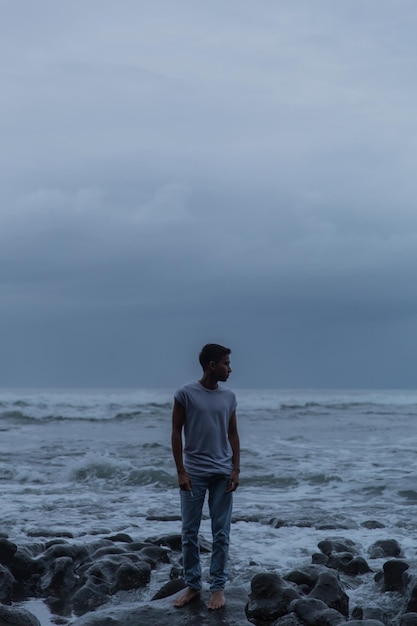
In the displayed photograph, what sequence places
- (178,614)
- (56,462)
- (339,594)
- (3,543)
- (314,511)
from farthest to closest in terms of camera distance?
(56,462)
(314,511)
(3,543)
(339,594)
(178,614)

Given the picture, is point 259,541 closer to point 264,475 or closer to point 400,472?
point 264,475

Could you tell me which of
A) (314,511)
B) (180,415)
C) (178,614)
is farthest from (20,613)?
(314,511)

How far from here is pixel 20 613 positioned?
6562 mm

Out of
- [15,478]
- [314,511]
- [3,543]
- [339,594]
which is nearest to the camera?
[339,594]

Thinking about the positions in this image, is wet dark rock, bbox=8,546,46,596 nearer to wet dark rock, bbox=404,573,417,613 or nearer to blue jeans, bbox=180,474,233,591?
blue jeans, bbox=180,474,233,591

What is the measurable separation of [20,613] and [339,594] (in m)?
2.98

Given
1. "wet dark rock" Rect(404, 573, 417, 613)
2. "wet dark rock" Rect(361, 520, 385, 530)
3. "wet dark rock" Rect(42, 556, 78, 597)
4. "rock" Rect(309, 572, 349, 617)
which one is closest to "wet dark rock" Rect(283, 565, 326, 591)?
"rock" Rect(309, 572, 349, 617)

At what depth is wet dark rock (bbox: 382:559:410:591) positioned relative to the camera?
8062mm

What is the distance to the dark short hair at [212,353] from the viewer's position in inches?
250

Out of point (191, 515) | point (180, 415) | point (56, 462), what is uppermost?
point (180, 415)

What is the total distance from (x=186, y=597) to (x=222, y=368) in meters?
2.00

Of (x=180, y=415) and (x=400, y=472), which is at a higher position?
(x=180, y=415)

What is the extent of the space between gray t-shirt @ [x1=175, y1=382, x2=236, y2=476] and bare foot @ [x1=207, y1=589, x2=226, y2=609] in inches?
40.8

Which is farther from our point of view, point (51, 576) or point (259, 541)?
point (259, 541)
